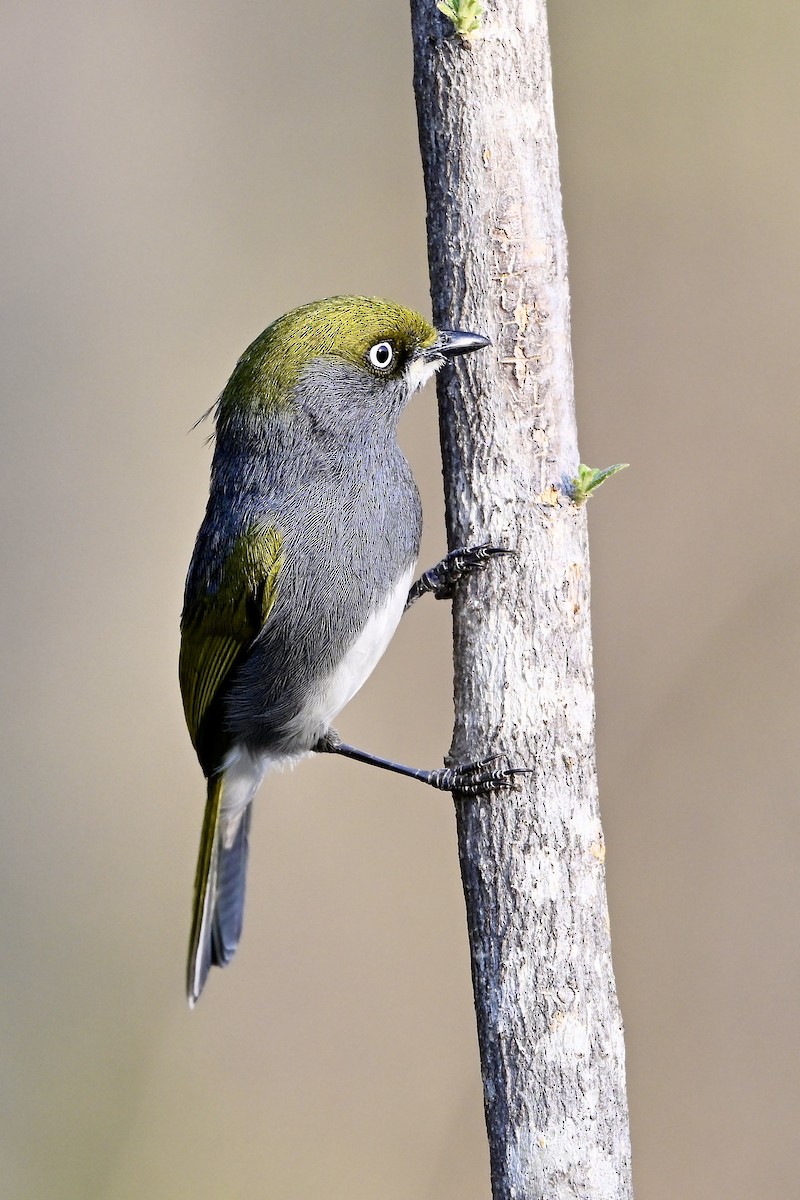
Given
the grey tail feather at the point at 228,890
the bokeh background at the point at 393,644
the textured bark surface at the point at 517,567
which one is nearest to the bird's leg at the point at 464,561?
the textured bark surface at the point at 517,567

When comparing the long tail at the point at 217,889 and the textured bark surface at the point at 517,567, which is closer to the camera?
the textured bark surface at the point at 517,567

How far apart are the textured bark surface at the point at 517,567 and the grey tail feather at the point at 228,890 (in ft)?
5.72

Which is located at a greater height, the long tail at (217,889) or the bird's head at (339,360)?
the bird's head at (339,360)

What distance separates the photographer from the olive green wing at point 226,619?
3170mm

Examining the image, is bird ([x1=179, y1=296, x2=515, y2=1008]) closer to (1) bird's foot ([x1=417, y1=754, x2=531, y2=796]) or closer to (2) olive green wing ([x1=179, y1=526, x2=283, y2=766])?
(2) olive green wing ([x1=179, y1=526, x2=283, y2=766])

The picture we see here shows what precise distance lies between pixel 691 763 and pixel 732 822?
0.26m

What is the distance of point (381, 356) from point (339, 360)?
112 millimetres

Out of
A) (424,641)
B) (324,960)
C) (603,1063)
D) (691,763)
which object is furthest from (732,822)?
(603,1063)

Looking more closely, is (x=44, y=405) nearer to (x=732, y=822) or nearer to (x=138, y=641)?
(x=138, y=641)

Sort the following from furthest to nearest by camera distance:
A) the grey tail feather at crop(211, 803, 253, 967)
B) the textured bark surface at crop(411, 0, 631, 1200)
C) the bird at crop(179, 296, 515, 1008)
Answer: the grey tail feather at crop(211, 803, 253, 967) < the bird at crop(179, 296, 515, 1008) < the textured bark surface at crop(411, 0, 631, 1200)

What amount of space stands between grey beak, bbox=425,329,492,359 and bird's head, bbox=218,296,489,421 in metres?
0.42

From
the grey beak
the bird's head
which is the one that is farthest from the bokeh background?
the grey beak

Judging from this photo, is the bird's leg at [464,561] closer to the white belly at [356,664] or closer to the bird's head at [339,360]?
the white belly at [356,664]

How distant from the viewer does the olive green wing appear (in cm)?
317
